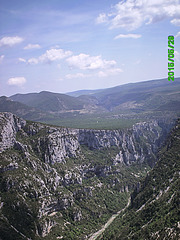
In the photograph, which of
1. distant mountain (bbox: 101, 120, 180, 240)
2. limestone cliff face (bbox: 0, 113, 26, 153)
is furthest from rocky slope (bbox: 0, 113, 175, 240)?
distant mountain (bbox: 101, 120, 180, 240)

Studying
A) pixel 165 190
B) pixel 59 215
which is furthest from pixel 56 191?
pixel 165 190

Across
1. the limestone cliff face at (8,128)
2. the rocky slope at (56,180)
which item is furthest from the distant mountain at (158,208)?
the limestone cliff face at (8,128)

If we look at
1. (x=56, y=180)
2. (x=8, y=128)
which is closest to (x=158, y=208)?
(x=56, y=180)

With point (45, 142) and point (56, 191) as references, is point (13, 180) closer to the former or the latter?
point (56, 191)

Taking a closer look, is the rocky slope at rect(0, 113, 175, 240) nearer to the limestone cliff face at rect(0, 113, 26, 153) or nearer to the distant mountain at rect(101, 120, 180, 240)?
the limestone cliff face at rect(0, 113, 26, 153)

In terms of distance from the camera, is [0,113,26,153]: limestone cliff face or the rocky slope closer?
the rocky slope

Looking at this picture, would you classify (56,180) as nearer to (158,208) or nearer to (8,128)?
(8,128)

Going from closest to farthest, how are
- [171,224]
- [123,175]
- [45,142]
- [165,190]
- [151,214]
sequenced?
[171,224]
[151,214]
[165,190]
[45,142]
[123,175]
